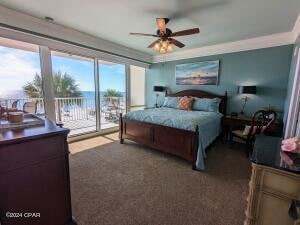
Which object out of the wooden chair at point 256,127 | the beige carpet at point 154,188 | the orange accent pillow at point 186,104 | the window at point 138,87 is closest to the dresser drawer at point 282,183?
the beige carpet at point 154,188

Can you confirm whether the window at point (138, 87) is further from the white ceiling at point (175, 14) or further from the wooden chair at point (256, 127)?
the wooden chair at point (256, 127)


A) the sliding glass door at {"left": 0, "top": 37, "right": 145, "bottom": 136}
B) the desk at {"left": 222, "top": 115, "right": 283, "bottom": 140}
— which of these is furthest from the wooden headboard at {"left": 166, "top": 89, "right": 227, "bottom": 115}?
the sliding glass door at {"left": 0, "top": 37, "right": 145, "bottom": 136}

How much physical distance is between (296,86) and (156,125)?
229 cm

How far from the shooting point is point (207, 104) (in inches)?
164

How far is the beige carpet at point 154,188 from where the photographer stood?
1.67 meters

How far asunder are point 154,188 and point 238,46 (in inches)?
156

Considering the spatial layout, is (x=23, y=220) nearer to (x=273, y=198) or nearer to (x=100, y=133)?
A: (x=273, y=198)

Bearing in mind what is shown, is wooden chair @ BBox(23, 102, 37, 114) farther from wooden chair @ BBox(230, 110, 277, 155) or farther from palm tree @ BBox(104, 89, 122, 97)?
wooden chair @ BBox(230, 110, 277, 155)

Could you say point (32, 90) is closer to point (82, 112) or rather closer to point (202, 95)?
point (82, 112)

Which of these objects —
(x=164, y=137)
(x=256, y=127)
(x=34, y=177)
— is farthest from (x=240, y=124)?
(x=34, y=177)

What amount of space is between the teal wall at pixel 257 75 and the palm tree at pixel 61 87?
3.91 metres

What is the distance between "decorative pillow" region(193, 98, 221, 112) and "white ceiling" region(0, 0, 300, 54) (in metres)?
1.59

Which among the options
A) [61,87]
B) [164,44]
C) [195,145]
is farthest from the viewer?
[61,87]

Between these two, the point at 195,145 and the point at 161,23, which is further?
the point at 195,145
